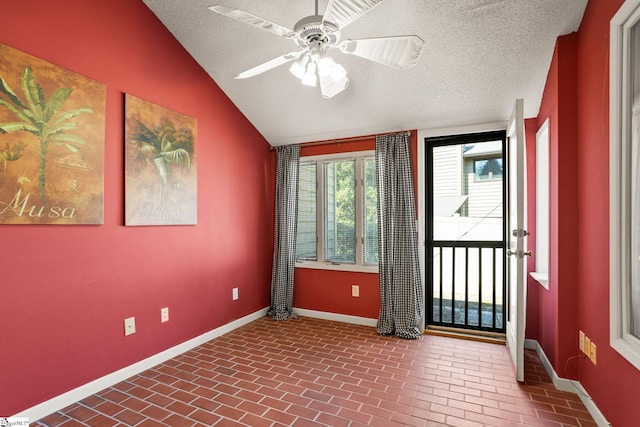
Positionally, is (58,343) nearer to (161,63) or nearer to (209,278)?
(209,278)

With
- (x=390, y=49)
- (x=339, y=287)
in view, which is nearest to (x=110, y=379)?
(x=339, y=287)

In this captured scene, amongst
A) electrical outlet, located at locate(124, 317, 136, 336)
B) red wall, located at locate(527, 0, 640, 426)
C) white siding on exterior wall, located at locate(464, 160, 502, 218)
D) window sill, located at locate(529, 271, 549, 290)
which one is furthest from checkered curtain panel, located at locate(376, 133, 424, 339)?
electrical outlet, located at locate(124, 317, 136, 336)

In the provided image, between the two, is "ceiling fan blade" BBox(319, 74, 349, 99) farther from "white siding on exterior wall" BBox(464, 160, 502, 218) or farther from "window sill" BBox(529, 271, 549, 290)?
"window sill" BBox(529, 271, 549, 290)

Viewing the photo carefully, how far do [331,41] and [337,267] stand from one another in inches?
103

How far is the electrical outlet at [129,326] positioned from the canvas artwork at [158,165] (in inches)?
28.6

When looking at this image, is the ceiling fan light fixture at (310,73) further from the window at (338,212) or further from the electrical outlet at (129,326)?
the electrical outlet at (129,326)

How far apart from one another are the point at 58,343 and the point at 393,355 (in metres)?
2.46

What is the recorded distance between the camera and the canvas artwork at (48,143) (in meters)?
1.85

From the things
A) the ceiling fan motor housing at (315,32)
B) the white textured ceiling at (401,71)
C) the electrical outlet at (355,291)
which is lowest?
the electrical outlet at (355,291)

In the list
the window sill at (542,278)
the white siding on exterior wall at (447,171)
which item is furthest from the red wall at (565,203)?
the white siding on exterior wall at (447,171)

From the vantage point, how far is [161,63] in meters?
2.75

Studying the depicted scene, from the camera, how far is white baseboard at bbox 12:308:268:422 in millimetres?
1965

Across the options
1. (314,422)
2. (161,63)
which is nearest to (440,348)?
(314,422)

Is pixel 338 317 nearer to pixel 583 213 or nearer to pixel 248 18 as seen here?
pixel 583 213
